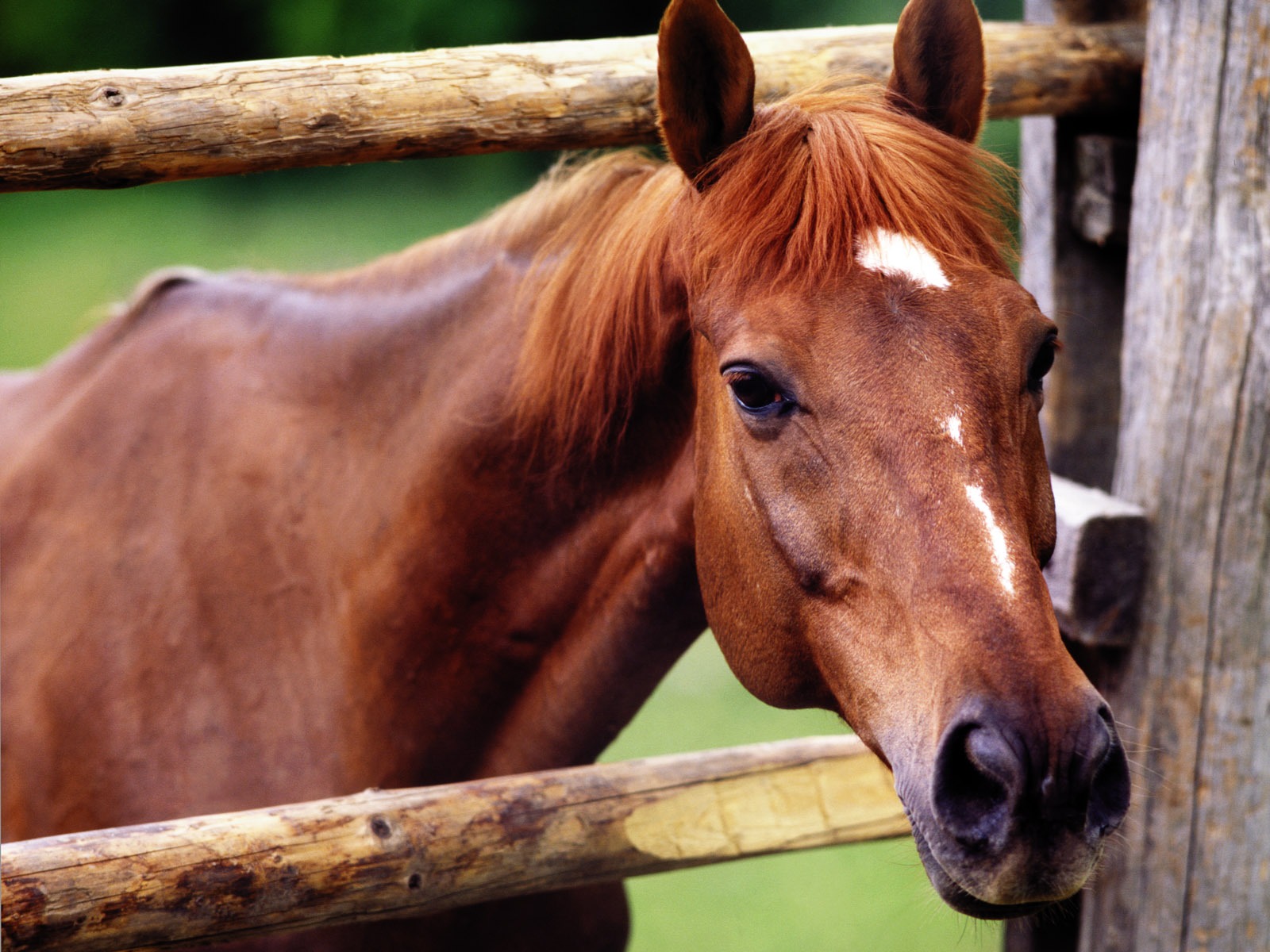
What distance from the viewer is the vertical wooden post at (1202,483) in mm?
1438

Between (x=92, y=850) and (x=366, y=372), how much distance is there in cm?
78

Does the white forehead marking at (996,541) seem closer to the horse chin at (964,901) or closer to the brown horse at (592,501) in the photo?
the brown horse at (592,501)

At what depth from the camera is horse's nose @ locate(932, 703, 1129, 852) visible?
35.9 inches

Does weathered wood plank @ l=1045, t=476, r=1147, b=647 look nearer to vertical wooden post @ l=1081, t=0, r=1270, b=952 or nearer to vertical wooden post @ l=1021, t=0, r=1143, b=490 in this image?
vertical wooden post @ l=1081, t=0, r=1270, b=952

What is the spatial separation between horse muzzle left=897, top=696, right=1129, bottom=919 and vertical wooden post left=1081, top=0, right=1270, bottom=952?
63 centimetres

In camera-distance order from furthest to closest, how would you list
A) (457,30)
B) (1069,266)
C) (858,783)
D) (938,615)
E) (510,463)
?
(457,30), (1069,266), (858,783), (510,463), (938,615)

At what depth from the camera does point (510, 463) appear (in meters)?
1.49

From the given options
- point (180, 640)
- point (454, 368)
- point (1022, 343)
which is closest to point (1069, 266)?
point (1022, 343)

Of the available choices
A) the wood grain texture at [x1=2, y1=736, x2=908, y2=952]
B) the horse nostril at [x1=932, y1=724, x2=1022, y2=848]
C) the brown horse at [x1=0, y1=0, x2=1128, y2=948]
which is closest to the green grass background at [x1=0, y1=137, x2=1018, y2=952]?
the brown horse at [x1=0, y1=0, x2=1128, y2=948]

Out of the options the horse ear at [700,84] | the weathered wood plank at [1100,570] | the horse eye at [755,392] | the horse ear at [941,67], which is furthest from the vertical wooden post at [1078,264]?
the horse eye at [755,392]

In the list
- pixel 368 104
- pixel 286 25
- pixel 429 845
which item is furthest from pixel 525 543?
pixel 286 25

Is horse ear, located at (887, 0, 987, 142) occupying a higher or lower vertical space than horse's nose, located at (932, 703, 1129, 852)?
higher

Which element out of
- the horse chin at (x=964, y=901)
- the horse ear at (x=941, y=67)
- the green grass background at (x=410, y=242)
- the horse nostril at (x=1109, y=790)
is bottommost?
the green grass background at (x=410, y=242)

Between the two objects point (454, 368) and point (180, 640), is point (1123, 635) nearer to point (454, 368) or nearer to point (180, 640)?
point (454, 368)
